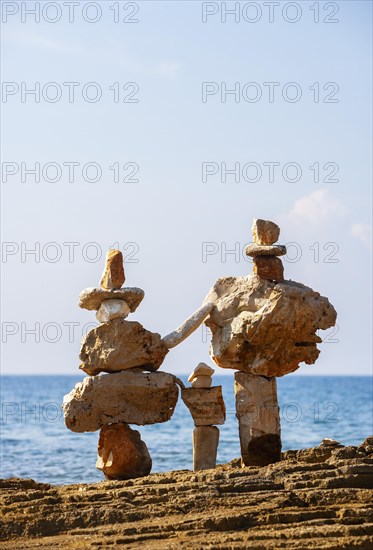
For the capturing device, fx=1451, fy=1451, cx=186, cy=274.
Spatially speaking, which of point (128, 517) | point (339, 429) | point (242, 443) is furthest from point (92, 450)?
point (128, 517)

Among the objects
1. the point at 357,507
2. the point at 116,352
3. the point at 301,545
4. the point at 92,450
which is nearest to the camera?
the point at 301,545

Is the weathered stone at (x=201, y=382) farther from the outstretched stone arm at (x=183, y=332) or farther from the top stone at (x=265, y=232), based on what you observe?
the top stone at (x=265, y=232)

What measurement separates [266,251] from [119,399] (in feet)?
7.88

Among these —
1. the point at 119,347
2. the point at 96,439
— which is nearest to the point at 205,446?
the point at 119,347

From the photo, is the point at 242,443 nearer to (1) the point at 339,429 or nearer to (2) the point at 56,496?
(2) the point at 56,496

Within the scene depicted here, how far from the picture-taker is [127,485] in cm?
1509

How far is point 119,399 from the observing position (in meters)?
16.7

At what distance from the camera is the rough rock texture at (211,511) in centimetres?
1284

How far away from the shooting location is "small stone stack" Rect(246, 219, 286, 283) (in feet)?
55.1

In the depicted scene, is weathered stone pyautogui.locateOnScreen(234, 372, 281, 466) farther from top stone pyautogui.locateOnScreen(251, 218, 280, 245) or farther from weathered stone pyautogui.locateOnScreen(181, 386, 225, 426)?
top stone pyautogui.locateOnScreen(251, 218, 280, 245)

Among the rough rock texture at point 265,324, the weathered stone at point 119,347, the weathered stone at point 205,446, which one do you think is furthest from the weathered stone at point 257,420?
the weathered stone at point 119,347

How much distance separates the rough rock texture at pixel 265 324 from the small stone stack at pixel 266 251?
101 mm

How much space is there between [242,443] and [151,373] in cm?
137

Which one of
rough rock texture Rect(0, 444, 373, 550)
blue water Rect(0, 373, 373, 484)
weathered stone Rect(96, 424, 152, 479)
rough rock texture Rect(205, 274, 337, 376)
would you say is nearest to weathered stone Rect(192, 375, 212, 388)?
rough rock texture Rect(205, 274, 337, 376)
